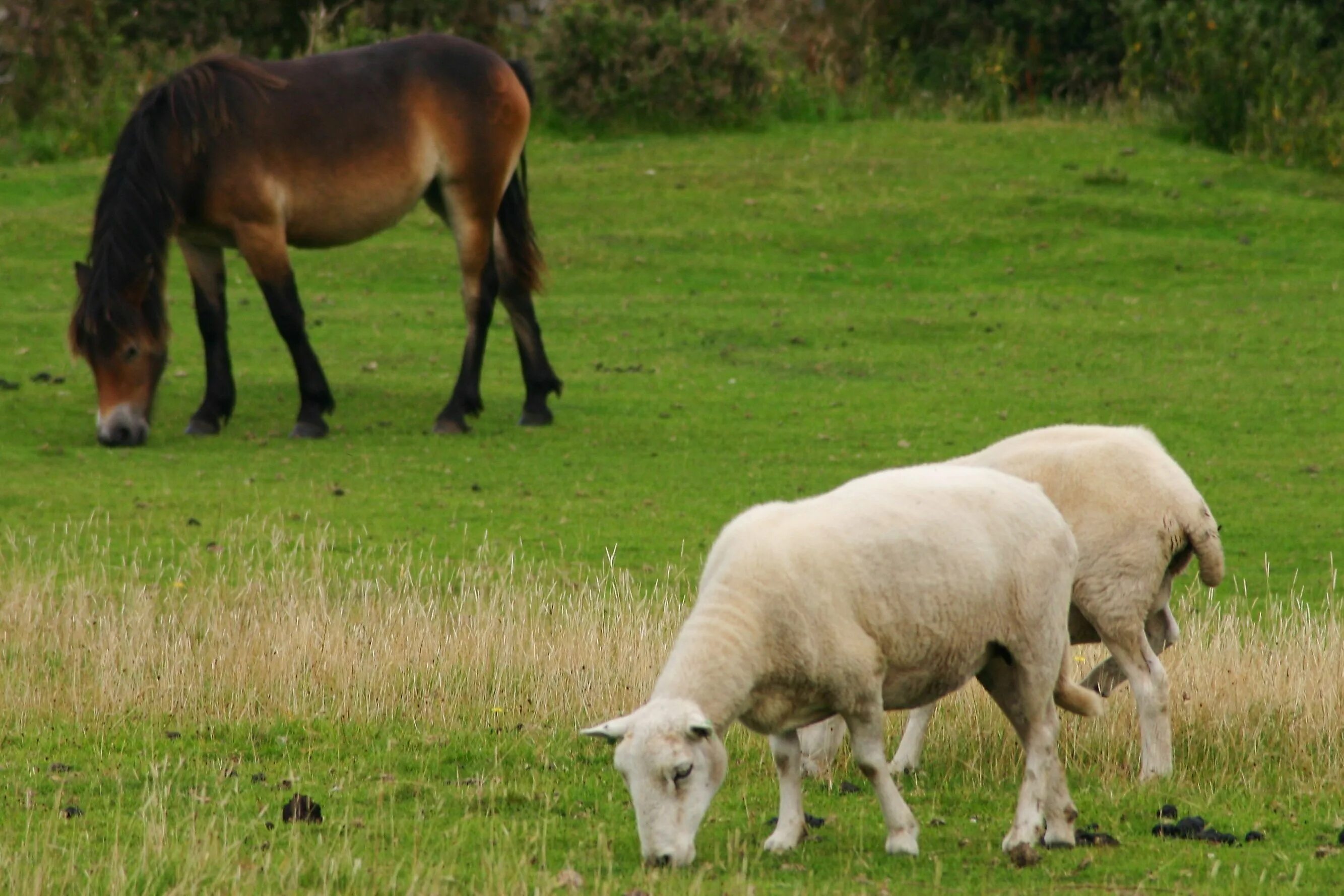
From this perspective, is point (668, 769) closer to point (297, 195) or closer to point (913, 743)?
point (913, 743)

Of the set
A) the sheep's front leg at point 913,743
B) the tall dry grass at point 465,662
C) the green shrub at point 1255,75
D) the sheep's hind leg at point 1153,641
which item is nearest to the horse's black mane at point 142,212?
the tall dry grass at point 465,662

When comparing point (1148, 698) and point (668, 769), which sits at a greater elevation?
point (668, 769)

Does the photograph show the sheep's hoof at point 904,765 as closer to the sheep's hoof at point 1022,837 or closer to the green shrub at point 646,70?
the sheep's hoof at point 1022,837

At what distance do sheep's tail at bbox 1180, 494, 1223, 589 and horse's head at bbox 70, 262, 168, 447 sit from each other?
9143mm

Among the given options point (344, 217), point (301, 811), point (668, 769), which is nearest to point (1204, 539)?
point (668, 769)

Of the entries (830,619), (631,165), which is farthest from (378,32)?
(830,619)

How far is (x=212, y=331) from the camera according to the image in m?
15.0

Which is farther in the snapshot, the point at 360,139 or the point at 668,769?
the point at 360,139

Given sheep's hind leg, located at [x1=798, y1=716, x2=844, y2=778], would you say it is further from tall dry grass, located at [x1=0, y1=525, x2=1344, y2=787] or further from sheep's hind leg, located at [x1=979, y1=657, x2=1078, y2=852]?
sheep's hind leg, located at [x1=979, y1=657, x2=1078, y2=852]

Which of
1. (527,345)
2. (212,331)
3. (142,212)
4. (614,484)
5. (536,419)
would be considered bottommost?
(536,419)

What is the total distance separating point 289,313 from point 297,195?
95cm

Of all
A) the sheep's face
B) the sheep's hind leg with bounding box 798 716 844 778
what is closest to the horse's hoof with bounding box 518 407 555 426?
the sheep's hind leg with bounding box 798 716 844 778

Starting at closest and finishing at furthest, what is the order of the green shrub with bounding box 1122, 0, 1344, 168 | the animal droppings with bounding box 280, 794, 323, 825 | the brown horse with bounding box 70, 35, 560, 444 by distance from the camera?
the animal droppings with bounding box 280, 794, 323, 825, the brown horse with bounding box 70, 35, 560, 444, the green shrub with bounding box 1122, 0, 1344, 168

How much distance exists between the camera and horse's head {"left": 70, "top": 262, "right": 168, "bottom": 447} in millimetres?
13820
